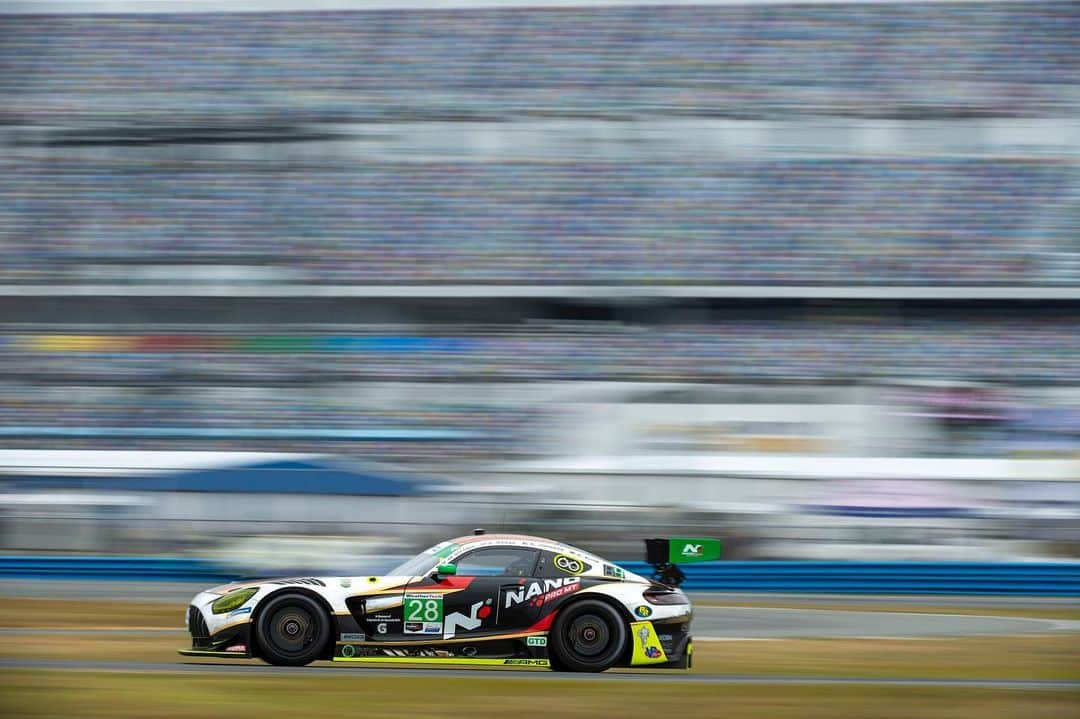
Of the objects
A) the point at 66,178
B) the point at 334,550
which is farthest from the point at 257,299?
the point at 334,550

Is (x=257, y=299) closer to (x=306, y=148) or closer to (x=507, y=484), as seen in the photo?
(x=306, y=148)

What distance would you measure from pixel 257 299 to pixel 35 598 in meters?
7.14

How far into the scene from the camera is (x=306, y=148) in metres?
20.1

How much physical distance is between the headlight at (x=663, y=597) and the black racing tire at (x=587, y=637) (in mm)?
199

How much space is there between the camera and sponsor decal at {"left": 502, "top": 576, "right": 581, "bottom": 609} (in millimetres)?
7422

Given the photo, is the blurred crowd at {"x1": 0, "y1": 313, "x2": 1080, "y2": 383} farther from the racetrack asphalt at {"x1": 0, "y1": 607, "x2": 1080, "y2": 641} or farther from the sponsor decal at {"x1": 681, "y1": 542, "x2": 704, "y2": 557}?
the sponsor decal at {"x1": 681, "y1": 542, "x2": 704, "y2": 557}

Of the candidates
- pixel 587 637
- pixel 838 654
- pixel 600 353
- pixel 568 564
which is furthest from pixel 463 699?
pixel 600 353

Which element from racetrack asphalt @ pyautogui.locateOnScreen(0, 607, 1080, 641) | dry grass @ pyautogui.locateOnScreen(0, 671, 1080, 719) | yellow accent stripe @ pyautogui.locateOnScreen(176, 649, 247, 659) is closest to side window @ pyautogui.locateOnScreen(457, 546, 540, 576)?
dry grass @ pyautogui.locateOnScreen(0, 671, 1080, 719)

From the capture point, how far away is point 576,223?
1911 centimetres

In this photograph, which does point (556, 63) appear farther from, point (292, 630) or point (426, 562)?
point (292, 630)

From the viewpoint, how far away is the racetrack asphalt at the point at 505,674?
7270 millimetres

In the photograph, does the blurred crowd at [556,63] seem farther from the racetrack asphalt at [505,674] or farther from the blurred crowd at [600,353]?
the racetrack asphalt at [505,674]

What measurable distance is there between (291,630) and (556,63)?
1426 centimetres

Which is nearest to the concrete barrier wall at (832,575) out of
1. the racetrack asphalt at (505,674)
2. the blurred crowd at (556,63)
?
the racetrack asphalt at (505,674)
